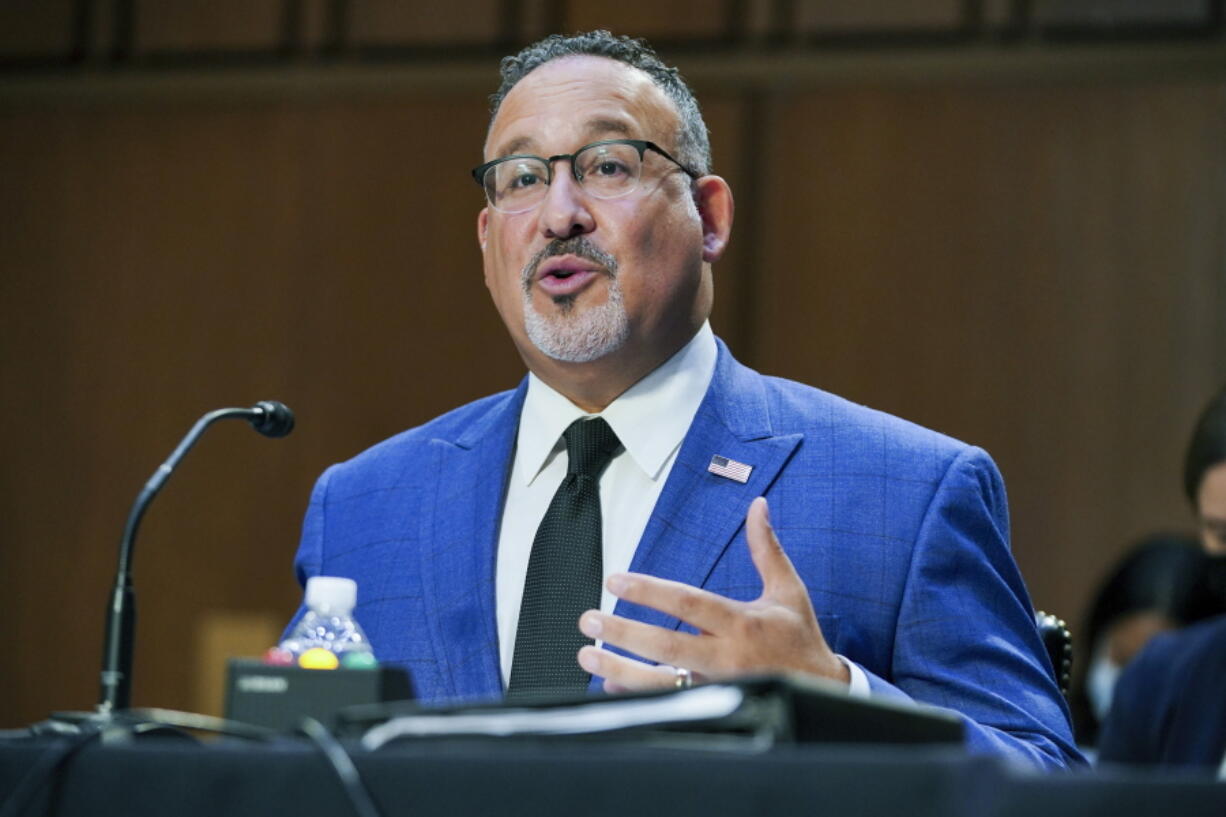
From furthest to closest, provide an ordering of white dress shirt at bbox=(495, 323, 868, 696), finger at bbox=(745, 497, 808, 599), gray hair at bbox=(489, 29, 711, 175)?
1. gray hair at bbox=(489, 29, 711, 175)
2. white dress shirt at bbox=(495, 323, 868, 696)
3. finger at bbox=(745, 497, 808, 599)

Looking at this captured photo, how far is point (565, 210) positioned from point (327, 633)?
2.38 feet

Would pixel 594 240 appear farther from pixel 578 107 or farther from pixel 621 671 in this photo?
pixel 621 671

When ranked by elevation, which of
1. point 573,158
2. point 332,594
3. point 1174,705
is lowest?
point 1174,705

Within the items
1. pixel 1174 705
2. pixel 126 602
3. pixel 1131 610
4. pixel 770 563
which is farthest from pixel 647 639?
pixel 1131 610

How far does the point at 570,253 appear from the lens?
220cm

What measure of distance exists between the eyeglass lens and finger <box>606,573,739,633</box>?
963mm

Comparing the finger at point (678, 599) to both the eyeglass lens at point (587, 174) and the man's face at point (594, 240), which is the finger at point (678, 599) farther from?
the eyeglass lens at point (587, 174)

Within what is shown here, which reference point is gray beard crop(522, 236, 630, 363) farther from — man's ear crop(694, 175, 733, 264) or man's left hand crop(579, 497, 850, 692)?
man's left hand crop(579, 497, 850, 692)

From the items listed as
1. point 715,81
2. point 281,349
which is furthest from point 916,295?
point 281,349

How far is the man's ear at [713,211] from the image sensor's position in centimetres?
239

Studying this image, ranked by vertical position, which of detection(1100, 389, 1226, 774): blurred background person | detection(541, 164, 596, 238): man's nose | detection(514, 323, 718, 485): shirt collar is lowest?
detection(1100, 389, 1226, 774): blurred background person

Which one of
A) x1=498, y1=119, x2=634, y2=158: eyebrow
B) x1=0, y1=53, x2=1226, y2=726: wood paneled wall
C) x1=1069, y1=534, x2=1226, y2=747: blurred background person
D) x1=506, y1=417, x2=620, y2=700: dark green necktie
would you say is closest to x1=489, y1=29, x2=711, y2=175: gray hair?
x1=498, y1=119, x2=634, y2=158: eyebrow

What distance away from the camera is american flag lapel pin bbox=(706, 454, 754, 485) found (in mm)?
2127

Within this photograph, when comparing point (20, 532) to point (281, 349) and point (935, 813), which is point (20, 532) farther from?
point (935, 813)
